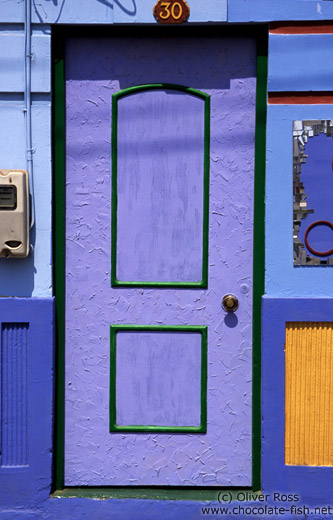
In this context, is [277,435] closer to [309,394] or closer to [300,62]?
[309,394]

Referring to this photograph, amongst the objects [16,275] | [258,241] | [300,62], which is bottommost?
[16,275]

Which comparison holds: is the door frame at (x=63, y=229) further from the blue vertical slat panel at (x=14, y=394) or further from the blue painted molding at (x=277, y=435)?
the blue vertical slat panel at (x=14, y=394)

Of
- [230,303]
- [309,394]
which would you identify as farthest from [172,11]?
[309,394]

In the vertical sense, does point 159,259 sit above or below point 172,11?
below

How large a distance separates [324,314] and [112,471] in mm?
1552

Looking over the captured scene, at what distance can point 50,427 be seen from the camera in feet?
12.3

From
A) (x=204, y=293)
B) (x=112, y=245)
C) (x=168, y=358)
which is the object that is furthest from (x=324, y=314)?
(x=112, y=245)

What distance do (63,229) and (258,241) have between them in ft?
3.77

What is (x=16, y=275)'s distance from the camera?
3.74 meters

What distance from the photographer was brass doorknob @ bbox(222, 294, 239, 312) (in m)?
3.78

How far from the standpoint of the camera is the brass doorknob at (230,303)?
12.4 ft

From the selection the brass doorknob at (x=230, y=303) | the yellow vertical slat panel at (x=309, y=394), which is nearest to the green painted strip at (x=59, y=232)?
the brass doorknob at (x=230, y=303)

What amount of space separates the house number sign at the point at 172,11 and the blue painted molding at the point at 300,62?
51cm

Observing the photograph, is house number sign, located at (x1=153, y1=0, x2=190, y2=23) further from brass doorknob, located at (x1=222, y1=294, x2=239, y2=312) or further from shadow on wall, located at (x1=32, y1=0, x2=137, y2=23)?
brass doorknob, located at (x1=222, y1=294, x2=239, y2=312)
